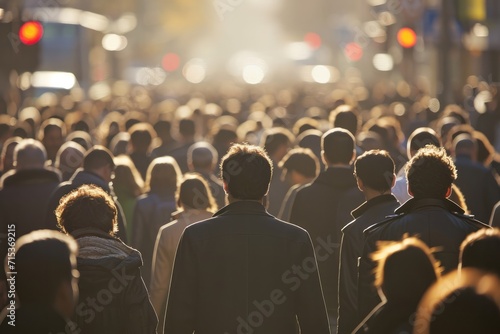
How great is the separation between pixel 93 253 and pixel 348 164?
133 inches

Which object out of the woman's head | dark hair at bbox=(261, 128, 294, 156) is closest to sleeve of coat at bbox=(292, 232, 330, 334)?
the woman's head

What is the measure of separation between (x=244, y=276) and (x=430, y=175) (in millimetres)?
1160

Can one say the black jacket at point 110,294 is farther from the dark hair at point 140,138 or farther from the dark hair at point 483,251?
the dark hair at point 140,138

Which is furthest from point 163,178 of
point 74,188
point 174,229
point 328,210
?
point 328,210

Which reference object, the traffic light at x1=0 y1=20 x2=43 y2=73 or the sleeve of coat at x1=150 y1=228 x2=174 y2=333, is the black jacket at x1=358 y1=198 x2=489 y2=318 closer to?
the sleeve of coat at x1=150 y1=228 x2=174 y2=333

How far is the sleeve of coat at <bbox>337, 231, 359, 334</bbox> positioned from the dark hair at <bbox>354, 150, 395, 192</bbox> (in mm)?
392

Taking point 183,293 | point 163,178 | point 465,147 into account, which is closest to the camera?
point 183,293

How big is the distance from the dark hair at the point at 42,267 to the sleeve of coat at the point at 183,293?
5.97ft

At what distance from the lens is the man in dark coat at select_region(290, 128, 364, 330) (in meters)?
9.34

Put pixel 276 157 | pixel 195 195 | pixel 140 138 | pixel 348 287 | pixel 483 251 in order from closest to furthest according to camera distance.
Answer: pixel 483 251, pixel 348 287, pixel 195 195, pixel 276 157, pixel 140 138

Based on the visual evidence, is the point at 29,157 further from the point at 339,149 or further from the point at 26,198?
the point at 339,149

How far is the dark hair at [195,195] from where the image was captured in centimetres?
938

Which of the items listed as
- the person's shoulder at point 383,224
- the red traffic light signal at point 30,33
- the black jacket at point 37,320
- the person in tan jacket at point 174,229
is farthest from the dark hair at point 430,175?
the red traffic light signal at point 30,33

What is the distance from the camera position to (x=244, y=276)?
21.4ft
